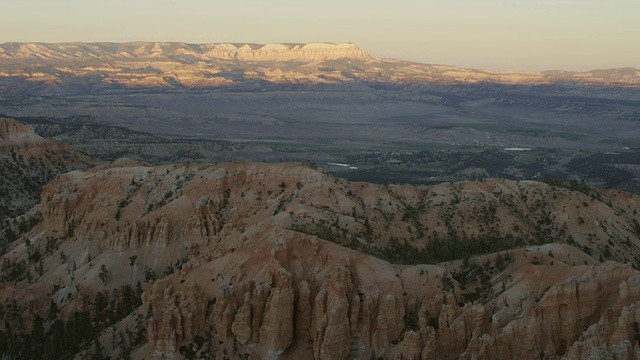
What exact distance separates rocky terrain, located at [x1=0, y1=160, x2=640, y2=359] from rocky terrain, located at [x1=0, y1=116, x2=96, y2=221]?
34.7m

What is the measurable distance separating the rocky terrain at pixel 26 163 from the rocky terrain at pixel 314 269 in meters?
34.7

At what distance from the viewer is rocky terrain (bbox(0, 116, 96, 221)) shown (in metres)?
149

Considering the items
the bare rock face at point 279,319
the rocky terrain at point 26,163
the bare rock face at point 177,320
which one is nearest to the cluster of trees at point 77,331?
the bare rock face at point 177,320

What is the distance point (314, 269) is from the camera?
2899 inches

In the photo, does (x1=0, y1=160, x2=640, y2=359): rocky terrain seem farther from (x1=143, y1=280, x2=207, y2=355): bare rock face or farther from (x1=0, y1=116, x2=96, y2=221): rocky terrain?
(x1=0, y1=116, x2=96, y2=221): rocky terrain

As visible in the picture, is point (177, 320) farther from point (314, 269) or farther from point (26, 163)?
point (26, 163)

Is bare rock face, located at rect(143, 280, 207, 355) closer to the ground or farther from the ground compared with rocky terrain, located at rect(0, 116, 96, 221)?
farther from the ground

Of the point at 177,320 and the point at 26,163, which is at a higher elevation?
the point at 177,320

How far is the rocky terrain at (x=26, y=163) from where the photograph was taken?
149250 millimetres

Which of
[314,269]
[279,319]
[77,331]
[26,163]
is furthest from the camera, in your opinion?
[26,163]

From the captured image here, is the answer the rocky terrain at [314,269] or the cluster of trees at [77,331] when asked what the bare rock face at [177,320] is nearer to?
the rocky terrain at [314,269]

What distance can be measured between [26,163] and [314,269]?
363ft

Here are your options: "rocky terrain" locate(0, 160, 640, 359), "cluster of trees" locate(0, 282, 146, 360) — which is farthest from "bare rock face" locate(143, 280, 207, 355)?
"cluster of trees" locate(0, 282, 146, 360)

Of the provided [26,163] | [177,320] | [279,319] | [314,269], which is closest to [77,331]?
[177,320]
